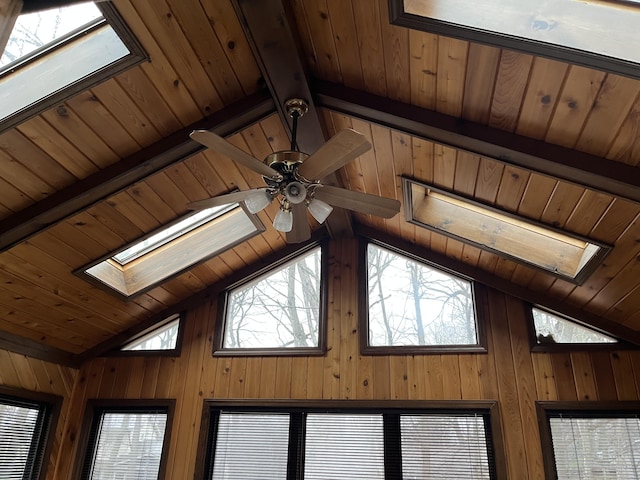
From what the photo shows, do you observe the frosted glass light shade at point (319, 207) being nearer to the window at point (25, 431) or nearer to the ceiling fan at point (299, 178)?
the ceiling fan at point (299, 178)

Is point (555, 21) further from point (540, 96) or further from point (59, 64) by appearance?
point (59, 64)

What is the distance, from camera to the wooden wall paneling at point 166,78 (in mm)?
2115

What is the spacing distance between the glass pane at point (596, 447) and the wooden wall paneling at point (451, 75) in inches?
97.4

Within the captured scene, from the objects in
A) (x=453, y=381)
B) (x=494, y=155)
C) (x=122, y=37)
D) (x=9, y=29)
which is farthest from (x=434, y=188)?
(x=9, y=29)

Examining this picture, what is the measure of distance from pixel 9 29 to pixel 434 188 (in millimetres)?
2327

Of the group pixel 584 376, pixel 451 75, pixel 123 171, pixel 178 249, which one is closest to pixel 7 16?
pixel 123 171

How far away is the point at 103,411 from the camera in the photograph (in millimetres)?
4250

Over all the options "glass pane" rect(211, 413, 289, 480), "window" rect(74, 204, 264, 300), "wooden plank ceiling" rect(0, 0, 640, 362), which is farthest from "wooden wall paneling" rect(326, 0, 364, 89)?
"glass pane" rect(211, 413, 289, 480)

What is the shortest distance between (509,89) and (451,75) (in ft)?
0.83

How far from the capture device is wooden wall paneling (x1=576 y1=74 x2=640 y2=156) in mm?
1893

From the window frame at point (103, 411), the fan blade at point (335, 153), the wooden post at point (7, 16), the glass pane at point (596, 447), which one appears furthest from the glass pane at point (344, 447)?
the wooden post at point (7, 16)

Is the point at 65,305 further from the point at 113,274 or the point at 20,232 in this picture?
the point at 20,232

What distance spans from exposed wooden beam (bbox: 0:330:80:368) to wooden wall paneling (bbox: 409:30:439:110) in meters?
3.32

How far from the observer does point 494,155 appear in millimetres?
2436
